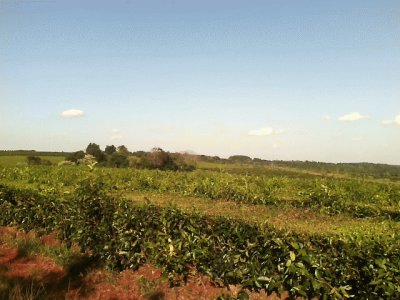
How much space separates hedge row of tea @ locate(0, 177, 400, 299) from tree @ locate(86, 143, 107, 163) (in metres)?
36.3

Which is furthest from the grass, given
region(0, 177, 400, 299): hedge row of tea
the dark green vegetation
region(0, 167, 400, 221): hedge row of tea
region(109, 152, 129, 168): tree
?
region(109, 152, 129, 168): tree

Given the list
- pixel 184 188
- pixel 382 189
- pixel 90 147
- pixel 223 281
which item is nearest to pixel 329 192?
pixel 382 189

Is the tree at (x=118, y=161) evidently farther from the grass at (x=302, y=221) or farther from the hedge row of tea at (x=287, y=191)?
the grass at (x=302, y=221)

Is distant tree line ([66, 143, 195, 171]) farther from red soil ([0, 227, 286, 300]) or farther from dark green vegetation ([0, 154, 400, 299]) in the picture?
red soil ([0, 227, 286, 300])

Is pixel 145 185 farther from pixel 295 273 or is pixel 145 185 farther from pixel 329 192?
pixel 295 273

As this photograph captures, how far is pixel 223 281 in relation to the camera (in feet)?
23.0

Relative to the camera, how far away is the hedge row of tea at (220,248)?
558cm

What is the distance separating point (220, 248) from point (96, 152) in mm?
44518

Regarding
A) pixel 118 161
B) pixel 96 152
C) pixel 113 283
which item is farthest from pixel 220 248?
pixel 96 152

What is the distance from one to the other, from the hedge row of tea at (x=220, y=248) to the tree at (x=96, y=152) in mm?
36288

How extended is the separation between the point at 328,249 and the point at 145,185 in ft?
53.3

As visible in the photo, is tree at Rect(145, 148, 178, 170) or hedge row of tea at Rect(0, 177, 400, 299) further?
tree at Rect(145, 148, 178, 170)

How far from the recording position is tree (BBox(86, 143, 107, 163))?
47272 mm

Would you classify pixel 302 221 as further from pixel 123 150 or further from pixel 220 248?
pixel 123 150
